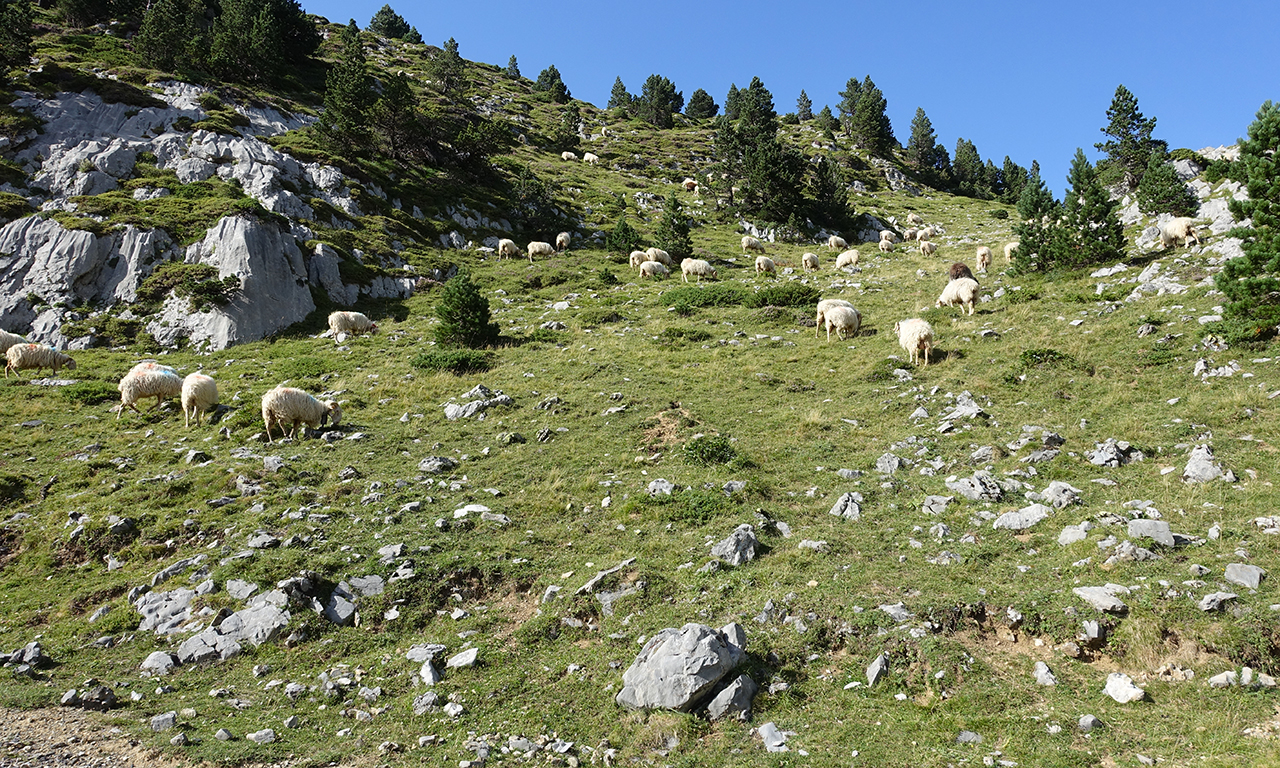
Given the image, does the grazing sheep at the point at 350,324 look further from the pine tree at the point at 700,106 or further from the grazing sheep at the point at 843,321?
the pine tree at the point at 700,106

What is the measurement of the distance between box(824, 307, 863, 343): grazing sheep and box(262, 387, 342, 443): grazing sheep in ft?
64.4

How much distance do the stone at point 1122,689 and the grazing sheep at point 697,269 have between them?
3243cm

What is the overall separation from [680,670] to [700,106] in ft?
476

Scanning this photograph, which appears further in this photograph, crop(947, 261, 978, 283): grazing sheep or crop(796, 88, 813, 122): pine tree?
crop(796, 88, 813, 122): pine tree

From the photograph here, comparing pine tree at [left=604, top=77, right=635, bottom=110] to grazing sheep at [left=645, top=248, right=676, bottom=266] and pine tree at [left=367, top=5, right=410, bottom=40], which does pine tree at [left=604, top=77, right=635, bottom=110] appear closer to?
pine tree at [left=367, top=5, right=410, bottom=40]

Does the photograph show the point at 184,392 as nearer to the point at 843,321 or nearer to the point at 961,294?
the point at 843,321

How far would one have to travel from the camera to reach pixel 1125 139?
2078 inches

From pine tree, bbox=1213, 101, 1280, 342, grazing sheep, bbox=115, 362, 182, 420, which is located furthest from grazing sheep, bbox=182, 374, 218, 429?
pine tree, bbox=1213, 101, 1280, 342

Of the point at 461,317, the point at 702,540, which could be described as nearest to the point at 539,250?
the point at 461,317

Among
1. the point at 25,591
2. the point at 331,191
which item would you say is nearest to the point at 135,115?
the point at 331,191

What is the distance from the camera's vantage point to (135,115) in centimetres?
4262

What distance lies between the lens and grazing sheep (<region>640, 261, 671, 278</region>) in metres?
38.3

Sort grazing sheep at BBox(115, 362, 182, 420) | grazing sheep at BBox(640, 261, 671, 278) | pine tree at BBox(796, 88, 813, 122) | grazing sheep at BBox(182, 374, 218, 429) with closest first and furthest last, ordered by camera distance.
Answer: grazing sheep at BBox(182, 374, 218, 429)
grazing sheep at BBox(115, 362, 182, 420)
grazing sheep at BBox(640, 261, 671, 278)
pine tree at BBox(796, 88, 813, 122)

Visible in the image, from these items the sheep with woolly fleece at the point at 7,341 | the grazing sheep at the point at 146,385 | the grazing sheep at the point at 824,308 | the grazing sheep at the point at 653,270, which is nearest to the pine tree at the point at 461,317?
the grazing sheep at the point at 146,385
